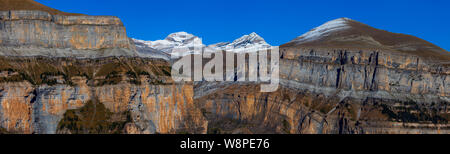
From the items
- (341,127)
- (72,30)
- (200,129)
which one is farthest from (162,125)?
(341,127)

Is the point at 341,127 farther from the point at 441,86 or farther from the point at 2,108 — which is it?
the point at 2,108

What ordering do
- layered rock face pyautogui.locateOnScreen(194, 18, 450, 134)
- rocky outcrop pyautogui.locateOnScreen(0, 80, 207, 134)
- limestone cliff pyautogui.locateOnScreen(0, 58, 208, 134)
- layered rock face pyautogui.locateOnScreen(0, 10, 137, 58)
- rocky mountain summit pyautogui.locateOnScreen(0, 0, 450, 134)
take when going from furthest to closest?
layered rock face pyautogui.locateOnScreen(194, 18, 450, 134) < layered rock face pyautogui.locateOnScreen(0, 10, 137, 58) < rocky mountain summit pyautogui.locateOnScreen(0, 0, 450, 134) < limestone cliff pyautogui.locateOnScreen(0, 58, 208, 134) < rocky outcrop pyautogui.locateOnScreen(0, 80, 207, 134)

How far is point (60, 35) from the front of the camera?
5694 inches

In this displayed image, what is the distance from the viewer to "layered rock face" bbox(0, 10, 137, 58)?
139875 millimetres

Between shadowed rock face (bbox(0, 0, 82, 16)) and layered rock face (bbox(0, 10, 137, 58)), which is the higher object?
shadowed rock face (bbox(0, 0, 82, 16))

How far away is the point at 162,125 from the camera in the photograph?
14275 cm

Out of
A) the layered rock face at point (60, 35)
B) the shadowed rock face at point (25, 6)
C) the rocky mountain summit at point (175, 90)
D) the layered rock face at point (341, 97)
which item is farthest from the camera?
the layered rock face at point (341, 97)

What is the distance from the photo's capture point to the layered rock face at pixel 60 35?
13988 cm

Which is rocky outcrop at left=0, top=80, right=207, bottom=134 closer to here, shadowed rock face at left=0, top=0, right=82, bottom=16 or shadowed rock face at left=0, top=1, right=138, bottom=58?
shadowed rock face at left=0, top=1, right=138, bottom=58

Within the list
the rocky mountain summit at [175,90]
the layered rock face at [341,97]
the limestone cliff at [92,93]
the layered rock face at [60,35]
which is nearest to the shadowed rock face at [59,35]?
the layered rock face at [60,35]

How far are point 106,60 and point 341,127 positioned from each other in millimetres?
50802

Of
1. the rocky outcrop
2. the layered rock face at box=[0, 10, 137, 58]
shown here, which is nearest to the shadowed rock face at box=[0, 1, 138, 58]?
the layered rock face at box=[0, 10, 137, 58]

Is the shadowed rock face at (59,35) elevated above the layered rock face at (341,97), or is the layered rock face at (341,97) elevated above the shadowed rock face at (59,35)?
the shadowed rock face at (59,35)

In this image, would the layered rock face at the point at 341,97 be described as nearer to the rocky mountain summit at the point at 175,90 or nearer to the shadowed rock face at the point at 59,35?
the rocky mountain summit at the point at 175,90
